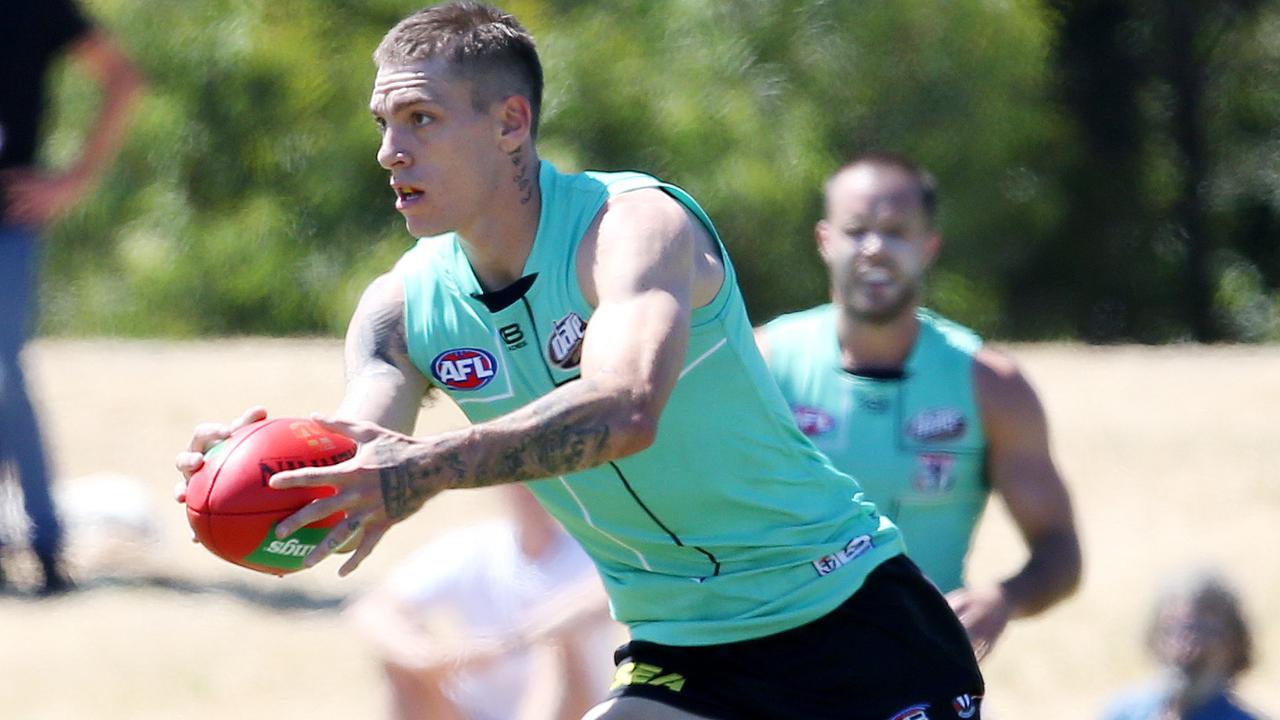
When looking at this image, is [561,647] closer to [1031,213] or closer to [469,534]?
[469,534]

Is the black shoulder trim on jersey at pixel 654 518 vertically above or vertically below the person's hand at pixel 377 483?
below

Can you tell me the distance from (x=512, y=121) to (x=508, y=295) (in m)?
0.32

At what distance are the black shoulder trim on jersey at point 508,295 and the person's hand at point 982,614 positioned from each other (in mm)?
1512

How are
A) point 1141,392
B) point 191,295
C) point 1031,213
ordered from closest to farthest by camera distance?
point 1141,392
point 191,295
point 1031,213

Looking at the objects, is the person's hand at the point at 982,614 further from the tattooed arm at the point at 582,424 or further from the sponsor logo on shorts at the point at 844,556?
the tattooed arm at the point at 582,424

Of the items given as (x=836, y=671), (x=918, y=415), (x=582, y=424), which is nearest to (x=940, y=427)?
(x=918, y=415)

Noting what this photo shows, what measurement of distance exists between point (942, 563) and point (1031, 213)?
15.9 metres

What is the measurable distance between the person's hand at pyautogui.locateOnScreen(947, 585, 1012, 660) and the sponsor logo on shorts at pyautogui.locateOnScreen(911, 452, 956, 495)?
0.96 ft

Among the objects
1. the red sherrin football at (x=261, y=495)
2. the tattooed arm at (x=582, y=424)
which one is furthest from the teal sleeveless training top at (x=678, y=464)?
the red sherrin football at (x=261, y=495)

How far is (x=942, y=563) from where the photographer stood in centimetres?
503

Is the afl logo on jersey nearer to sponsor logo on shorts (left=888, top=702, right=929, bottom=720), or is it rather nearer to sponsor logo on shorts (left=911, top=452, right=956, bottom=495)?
sponsor logo on shorts (left=888, top=702, right=929, bottom=720)

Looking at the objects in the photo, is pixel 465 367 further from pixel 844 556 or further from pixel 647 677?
pixel 844 556

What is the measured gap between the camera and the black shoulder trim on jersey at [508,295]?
374 centimetres

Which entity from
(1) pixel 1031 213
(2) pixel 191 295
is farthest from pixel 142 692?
(1) pixel 1031 213
